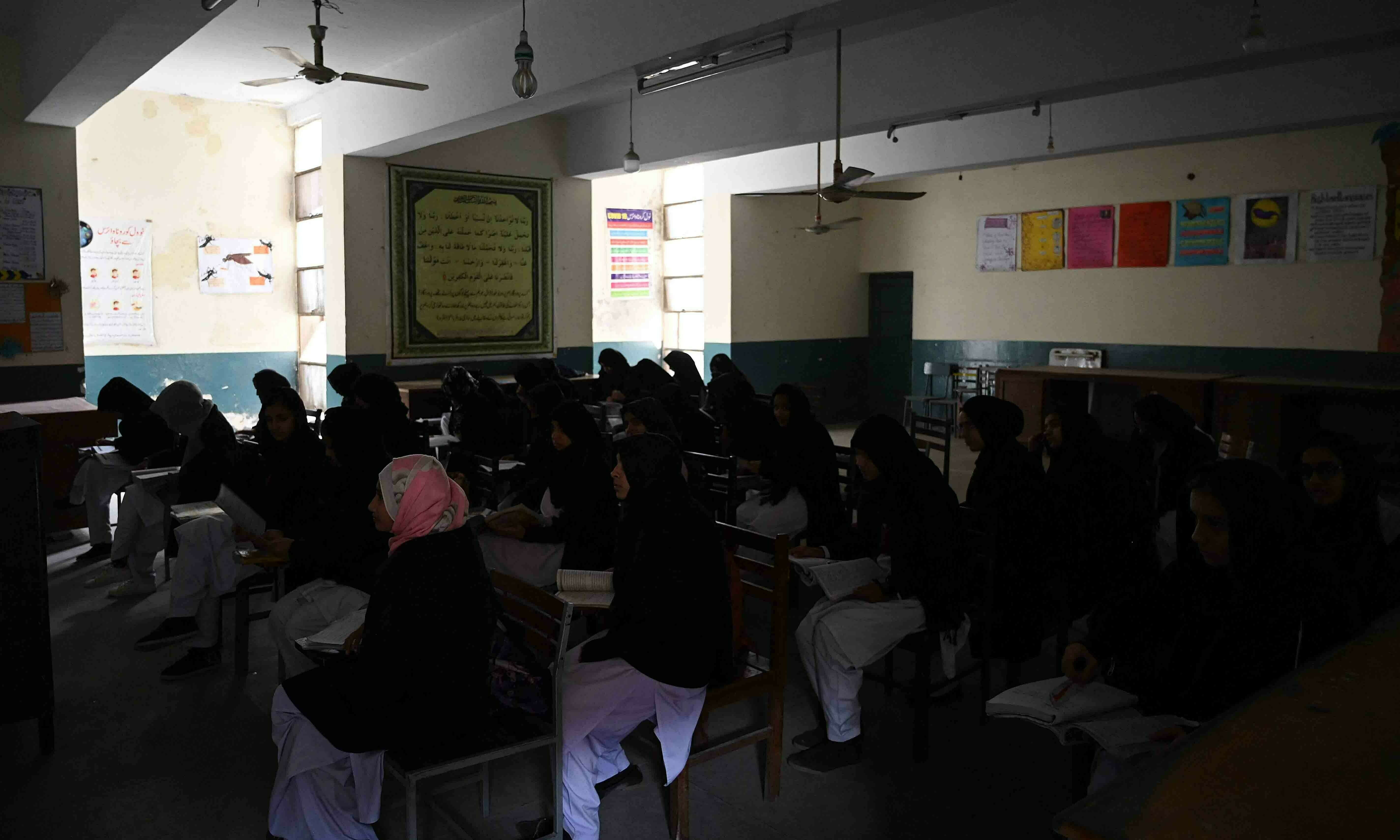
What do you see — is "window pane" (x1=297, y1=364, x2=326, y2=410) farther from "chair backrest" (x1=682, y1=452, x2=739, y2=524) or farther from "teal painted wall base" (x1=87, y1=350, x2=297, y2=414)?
"chair backrest" (x1=682, y1=452, x2=739, y2=524)

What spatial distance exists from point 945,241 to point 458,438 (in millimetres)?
6783

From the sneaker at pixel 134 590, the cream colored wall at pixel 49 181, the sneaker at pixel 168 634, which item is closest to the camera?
the sneaker at pixel 168 634

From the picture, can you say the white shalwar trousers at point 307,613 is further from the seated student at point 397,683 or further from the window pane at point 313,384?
the window pane at point 313,384

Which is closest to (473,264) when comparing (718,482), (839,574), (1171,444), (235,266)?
(235,266)

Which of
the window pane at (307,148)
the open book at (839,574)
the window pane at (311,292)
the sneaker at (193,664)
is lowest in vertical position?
the sneaker at (193,664)

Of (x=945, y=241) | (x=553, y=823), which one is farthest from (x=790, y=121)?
(x=553, y=823)

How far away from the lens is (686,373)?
830cm

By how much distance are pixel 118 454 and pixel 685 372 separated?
4331 mm

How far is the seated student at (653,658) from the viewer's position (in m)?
2.56

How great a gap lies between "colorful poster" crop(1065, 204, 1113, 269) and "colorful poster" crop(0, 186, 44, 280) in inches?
358

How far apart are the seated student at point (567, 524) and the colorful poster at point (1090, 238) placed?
24.3ft

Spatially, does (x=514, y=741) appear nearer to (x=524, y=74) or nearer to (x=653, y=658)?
(x=653, y=658)

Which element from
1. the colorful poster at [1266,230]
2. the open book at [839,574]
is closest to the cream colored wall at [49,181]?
the open book at [839,574]

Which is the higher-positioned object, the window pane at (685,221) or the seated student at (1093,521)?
the window pane at (685,221)
